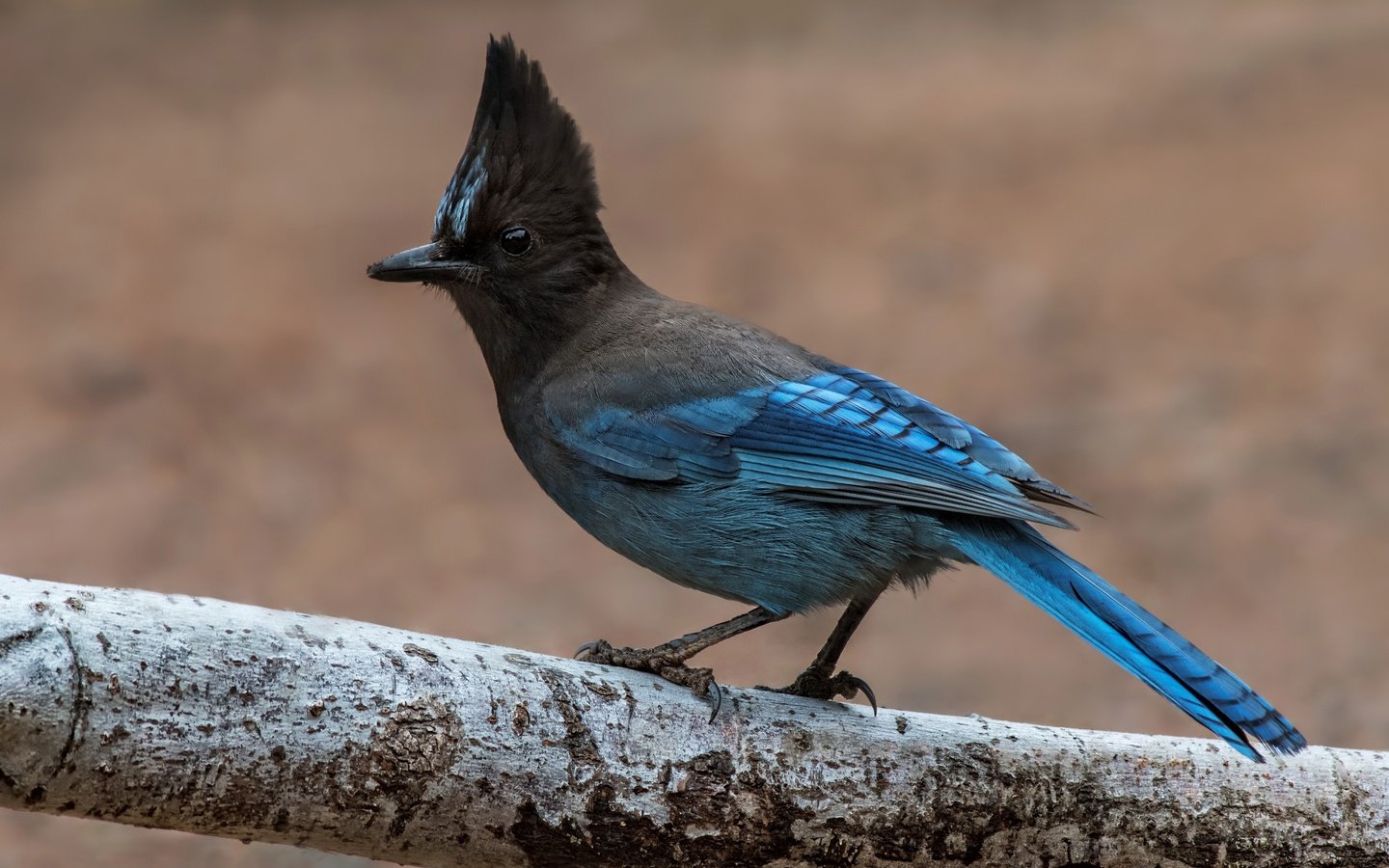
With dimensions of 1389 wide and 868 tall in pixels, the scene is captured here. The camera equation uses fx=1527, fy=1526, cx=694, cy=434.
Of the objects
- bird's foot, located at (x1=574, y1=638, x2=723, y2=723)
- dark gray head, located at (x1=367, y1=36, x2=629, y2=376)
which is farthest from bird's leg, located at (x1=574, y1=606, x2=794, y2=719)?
dark gray head, located at (x1=367, y1=36, x2=629, y2=376)

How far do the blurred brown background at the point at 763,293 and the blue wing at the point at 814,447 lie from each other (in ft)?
7.93

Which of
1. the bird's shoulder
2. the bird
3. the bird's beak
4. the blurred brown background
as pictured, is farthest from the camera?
the blurred brown background

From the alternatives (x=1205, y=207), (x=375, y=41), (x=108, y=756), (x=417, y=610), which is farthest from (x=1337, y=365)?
(x=108, y=756)

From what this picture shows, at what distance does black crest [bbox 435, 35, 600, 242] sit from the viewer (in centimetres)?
381

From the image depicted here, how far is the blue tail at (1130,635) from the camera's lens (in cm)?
291

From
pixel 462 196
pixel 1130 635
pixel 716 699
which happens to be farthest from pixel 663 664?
pixel 462 196

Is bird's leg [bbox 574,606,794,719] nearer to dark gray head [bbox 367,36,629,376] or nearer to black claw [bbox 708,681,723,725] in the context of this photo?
black claw [bbox 708,681,723,725]

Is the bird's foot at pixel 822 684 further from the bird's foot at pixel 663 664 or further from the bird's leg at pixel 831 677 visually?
the bird's foot at pixel 663 664

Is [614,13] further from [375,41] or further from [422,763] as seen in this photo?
[422,763]

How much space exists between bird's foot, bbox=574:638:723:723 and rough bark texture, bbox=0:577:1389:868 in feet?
0.13

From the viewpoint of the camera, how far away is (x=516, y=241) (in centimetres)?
387

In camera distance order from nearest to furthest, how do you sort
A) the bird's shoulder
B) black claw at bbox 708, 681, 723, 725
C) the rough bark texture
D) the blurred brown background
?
the rough bark texture
black claw at bbox 708, 681, 723, 725
the bird's shoulder
the blurred brown background

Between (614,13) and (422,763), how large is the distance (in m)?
8.62

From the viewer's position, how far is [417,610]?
716 centimetres
